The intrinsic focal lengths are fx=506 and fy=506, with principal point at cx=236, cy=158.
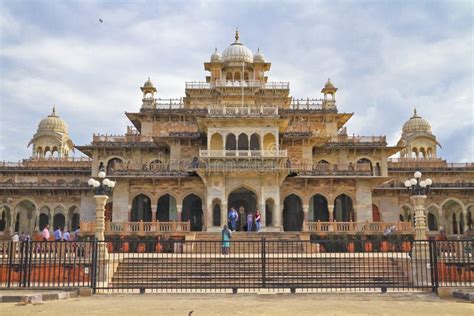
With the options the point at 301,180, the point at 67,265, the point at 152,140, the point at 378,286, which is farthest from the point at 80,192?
the point at 378,286

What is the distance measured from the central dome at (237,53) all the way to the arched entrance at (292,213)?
12.9 metres

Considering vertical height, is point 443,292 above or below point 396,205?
below

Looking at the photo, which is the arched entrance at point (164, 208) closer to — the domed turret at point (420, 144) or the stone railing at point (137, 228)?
the stone railing at point (137, 228)

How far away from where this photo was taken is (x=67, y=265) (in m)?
16.6

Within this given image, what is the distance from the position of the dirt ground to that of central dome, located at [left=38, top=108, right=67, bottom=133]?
40921mm

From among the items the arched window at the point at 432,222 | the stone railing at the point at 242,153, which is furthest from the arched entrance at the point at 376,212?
the stone railing at the point at 242,153

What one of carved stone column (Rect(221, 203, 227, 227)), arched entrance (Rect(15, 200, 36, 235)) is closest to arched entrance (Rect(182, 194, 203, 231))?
carved stone column (Rect(221, 203, 227, 227))

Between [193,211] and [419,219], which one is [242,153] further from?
[419,219]

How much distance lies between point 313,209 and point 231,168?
789cm

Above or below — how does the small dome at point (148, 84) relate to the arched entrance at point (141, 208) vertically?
above

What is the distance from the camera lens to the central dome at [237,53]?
1647 inches

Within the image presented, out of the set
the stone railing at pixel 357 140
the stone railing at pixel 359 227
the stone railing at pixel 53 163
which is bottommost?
the stone railing at pixel 359 227

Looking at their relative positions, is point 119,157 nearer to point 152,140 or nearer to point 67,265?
point 152,140

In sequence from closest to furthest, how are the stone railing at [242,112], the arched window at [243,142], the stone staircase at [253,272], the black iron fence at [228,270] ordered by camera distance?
the black iron fence at [228,270]
the stone staircase at [253,272]
the stone railing at [242,112]
the arched window at [243,142]
